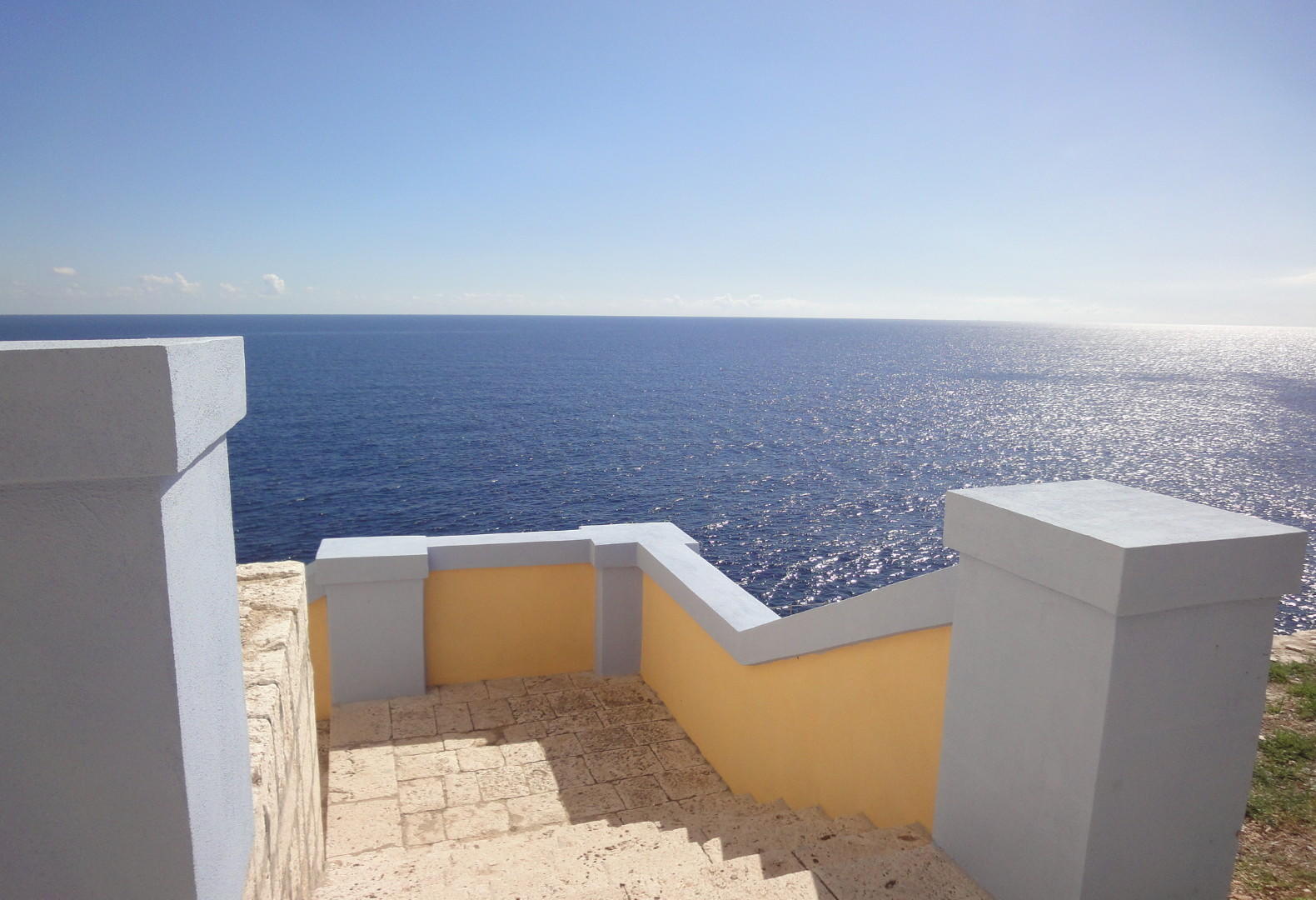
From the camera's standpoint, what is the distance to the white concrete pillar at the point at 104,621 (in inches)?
47.0

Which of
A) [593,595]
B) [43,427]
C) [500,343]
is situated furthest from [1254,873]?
[500,343]

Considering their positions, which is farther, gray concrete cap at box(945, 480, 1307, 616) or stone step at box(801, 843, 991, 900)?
stone step at box(801, 843, 991, 900)

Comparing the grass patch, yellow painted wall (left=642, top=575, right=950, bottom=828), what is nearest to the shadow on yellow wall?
yellow painted wall (left=642, top=575, right=950, bottom=828)

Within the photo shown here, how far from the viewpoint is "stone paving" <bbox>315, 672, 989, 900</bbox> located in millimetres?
2736

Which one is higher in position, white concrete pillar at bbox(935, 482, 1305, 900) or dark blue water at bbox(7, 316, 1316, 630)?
white concrete pillar at bbox(935, 482, 1305, 900)

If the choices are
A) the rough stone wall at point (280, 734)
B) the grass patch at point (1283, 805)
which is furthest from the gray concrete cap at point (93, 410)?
the grass patch at point (1283, 805)

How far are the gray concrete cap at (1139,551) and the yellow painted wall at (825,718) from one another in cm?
64

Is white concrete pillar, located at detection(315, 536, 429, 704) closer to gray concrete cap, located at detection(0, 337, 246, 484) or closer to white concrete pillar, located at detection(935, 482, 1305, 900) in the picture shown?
white concrete pillar, located at detection(935, 482, 1305, 900)

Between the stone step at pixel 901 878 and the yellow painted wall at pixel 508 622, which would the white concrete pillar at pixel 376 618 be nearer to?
the yellow painted wall at pixel 508 622

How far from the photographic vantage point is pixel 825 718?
12.2 ft

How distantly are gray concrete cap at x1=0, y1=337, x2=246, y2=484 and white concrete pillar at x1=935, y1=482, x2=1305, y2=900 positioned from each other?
1.99m

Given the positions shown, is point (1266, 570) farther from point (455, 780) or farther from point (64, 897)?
point (455, 780)

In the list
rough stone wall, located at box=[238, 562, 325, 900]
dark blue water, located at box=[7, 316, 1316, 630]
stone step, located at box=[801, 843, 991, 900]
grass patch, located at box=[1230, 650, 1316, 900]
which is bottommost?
dark blue water, located at box=[7, 316, 1316, 630]

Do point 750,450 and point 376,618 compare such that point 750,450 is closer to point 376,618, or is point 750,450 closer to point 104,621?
point 376,618
